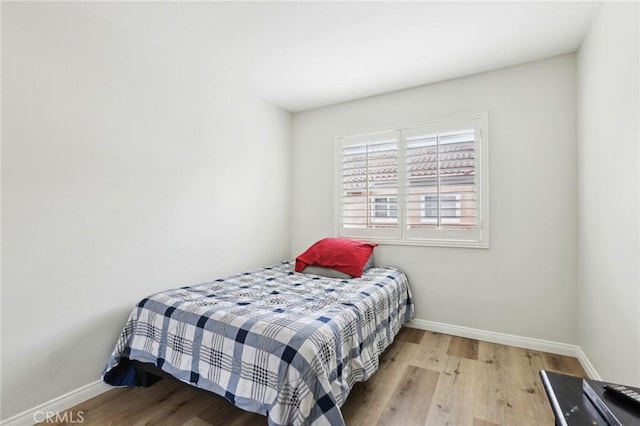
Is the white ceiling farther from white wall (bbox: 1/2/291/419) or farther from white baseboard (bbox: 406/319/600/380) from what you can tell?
white baseboard (bbox: 406/319/600/380)

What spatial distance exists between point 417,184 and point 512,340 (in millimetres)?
1570

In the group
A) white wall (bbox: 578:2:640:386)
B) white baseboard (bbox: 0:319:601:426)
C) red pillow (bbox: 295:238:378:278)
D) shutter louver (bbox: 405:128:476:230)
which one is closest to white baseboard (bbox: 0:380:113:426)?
white baseboard (bbox: 0:319:601:426)

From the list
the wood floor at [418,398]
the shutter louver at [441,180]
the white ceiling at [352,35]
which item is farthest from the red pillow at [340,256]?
the white ceiling at [352,35]

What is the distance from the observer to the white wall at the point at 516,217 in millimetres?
2395

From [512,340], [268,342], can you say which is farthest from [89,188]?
[512,340]

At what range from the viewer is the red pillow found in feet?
8.87

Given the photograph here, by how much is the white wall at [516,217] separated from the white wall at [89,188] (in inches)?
77.3

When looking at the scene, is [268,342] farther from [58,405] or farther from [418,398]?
[58,405]

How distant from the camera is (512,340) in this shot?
2.55 metres

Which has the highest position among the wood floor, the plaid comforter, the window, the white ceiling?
the white ceiling

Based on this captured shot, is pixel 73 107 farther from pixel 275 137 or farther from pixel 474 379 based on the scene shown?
pixel 474 379

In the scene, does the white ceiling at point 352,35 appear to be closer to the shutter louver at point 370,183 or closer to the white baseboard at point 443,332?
the shutter louver at point 370,183

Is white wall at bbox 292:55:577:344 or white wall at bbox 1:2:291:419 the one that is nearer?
white wall at bbox 1:2:291:419

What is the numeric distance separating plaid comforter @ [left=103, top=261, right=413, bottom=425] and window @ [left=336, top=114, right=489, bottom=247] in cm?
86
